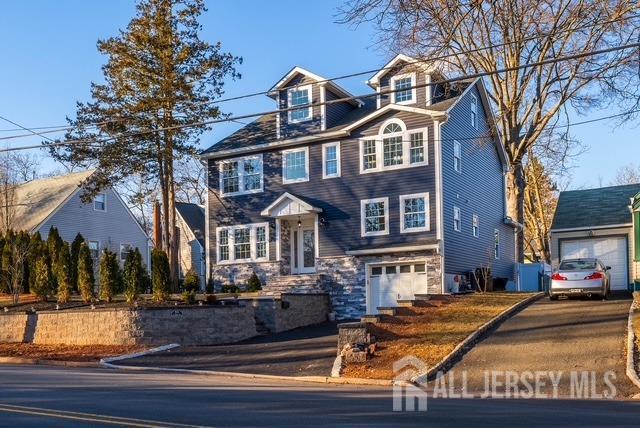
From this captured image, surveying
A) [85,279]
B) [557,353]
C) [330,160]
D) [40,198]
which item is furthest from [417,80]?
[40,198]

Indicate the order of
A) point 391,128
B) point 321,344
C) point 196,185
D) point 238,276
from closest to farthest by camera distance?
point 321,344, point 391,128, point 238,276, point 196,185

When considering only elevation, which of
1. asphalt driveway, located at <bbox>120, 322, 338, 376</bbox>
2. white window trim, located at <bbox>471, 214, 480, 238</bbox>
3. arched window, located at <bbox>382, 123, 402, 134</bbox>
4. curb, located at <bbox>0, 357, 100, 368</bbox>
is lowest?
curb, located at <bbox>0, 357, 100, 368</bbox>

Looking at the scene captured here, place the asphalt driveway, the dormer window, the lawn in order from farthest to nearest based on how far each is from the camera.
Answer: the dormer window → the asphalt driveway → the lawn

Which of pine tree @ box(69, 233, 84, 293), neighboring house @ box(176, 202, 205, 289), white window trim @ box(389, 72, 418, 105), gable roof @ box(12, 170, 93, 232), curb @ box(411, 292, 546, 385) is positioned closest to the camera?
curb @ box(411, 292, 546, 385)

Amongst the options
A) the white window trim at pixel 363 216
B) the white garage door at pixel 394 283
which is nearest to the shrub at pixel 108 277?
the white window trim at pixel 363 216

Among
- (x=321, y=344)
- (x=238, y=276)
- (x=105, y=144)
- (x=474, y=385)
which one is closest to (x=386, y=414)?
(x=474, y=385)

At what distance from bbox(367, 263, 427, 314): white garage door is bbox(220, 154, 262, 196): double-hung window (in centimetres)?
707

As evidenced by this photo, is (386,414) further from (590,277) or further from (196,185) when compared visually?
(196,185)

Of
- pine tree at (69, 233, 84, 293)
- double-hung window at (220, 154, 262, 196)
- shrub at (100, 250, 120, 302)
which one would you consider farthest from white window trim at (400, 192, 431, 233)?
pine tree at (69, 233, 84, 293)

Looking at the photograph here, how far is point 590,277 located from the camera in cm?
2622

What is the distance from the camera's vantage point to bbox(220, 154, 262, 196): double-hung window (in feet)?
115

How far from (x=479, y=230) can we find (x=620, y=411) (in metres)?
22.9

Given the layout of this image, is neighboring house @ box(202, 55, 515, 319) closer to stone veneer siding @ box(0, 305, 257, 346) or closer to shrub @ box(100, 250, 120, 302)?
stone veneer siding @ box(0, 305, 257, 346)

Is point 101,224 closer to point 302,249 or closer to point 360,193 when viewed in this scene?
point 302,249
